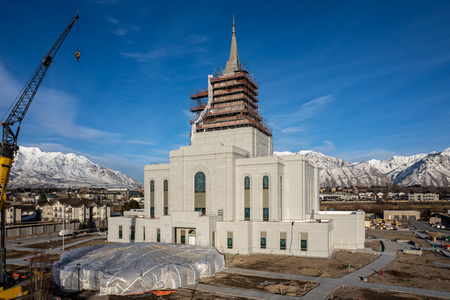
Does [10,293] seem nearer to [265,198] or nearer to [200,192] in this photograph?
[200,192]

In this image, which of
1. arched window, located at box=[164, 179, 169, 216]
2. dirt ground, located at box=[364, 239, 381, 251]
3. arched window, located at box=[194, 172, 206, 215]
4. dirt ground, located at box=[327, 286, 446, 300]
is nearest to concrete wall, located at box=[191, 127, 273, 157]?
arched window, located at box=[164, 179, 169, 216]

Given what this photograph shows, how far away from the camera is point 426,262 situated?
48.8 metres

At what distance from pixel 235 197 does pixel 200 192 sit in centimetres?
650

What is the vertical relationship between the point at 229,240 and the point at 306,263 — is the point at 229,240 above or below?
above

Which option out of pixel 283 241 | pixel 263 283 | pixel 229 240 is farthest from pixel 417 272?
pixel 229 240

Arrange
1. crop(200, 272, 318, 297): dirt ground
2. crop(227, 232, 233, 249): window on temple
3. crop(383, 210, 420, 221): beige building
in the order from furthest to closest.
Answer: crop(383, 210, 420, 221): beige building < crop(227, 232, 233, 249): window on temple < crop(200, 272, 318, 297): dirt ground

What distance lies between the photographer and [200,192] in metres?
61.4

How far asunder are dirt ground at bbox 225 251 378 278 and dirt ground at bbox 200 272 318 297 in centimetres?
441

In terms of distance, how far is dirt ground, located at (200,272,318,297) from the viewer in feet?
110

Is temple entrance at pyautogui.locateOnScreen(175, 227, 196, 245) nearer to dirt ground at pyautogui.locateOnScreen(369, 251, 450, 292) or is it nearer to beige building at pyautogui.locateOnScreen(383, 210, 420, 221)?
dirt ground at pyautogui.locateOnScreen(369, 251, 450, 292)

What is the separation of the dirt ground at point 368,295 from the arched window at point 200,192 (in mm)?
31432

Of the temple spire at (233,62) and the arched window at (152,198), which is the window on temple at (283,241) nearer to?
the arched window at (152,198)

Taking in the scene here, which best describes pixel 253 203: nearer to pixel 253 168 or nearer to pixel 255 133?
pixel 253 168

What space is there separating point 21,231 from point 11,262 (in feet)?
125
